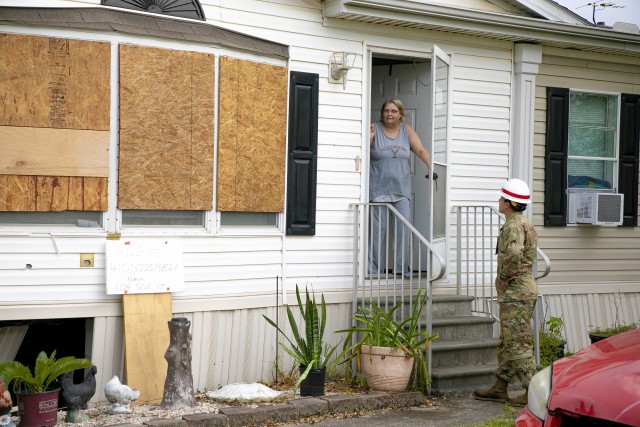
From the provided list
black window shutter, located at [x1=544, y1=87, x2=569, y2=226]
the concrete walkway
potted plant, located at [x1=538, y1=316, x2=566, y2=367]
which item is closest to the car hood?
the concrete walkway

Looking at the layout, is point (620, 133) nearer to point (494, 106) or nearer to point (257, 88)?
point (494, 106)

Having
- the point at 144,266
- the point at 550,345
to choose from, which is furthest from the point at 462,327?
the point at 144,266

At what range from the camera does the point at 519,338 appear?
341 inches

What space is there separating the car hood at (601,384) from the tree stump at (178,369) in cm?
336

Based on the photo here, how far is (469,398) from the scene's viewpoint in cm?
910

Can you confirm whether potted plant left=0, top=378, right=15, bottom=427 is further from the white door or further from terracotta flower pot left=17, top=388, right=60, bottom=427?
the white door

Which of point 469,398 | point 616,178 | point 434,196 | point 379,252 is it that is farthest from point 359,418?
point 616,178

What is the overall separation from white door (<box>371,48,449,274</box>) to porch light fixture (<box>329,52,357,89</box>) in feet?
2.82

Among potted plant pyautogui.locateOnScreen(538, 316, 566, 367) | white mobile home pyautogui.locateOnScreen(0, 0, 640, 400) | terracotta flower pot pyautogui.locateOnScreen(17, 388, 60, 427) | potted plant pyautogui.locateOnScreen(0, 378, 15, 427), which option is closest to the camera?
potted plant pyautogui.locateOnScreen(0, 378, 15, 427)

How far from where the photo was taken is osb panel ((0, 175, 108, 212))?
7789 mm

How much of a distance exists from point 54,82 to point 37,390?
2449 millimetres

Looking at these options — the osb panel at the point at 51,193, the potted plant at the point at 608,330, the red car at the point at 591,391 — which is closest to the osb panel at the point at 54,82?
the osb panel at the point at 51,193

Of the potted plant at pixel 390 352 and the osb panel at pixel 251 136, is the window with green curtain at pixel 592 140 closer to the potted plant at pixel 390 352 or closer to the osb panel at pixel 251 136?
the potted plant at pixel 390 352

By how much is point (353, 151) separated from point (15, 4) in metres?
3.61
